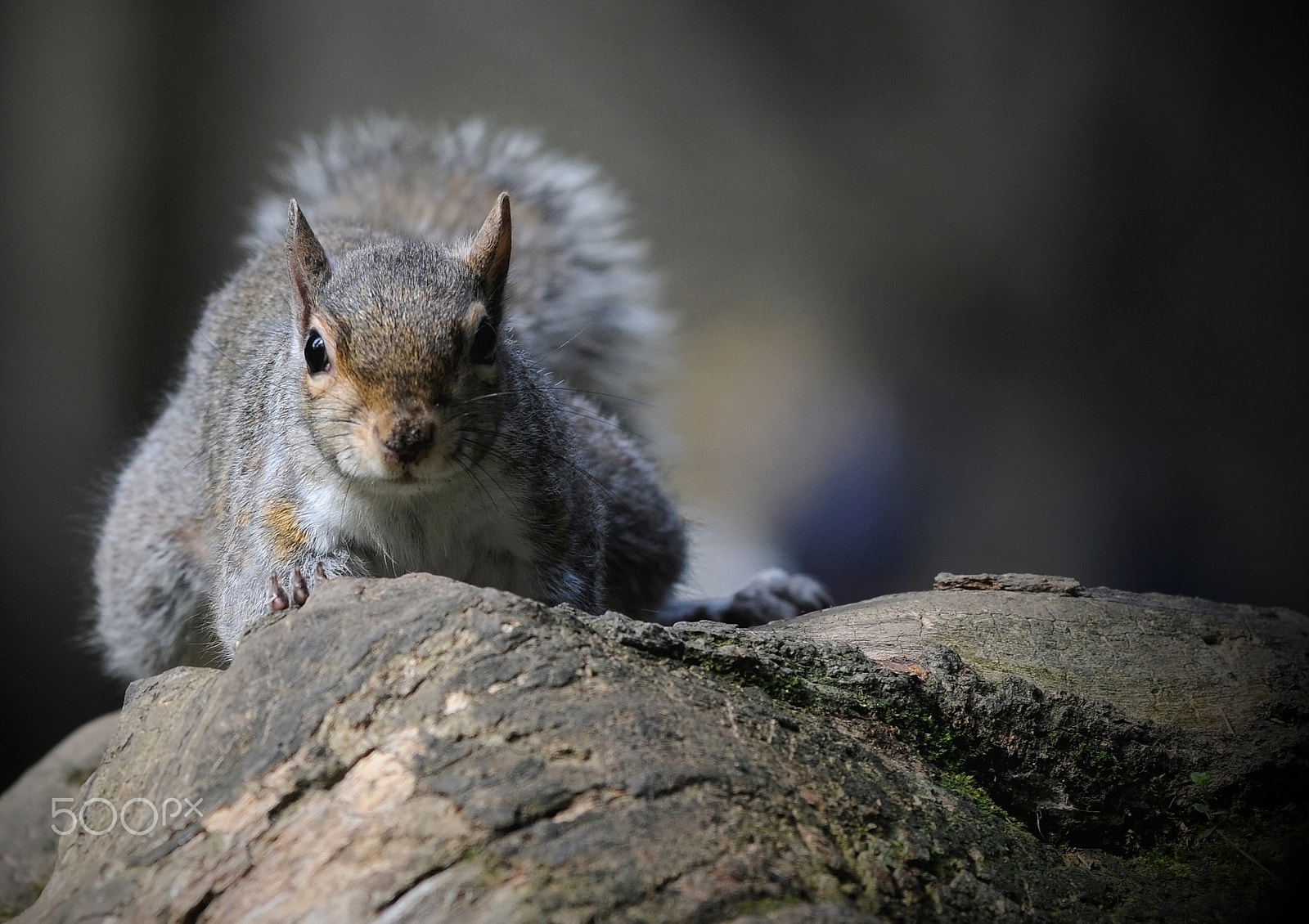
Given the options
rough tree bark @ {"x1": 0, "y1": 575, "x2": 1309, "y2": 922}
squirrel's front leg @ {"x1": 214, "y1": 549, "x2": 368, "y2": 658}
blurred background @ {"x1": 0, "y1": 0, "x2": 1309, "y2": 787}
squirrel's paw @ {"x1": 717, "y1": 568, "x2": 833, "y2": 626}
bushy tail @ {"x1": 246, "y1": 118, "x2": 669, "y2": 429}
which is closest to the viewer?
rough tree bark @ {"x1": 0, "y1": 575, "x2": 1309, "y2": 922}

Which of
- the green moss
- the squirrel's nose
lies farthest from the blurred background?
the green moss

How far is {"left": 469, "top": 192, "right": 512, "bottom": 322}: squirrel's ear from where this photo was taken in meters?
1.57

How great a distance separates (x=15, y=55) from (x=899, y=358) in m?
2.93

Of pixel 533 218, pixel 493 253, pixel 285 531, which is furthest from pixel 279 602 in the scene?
pixel 533 218

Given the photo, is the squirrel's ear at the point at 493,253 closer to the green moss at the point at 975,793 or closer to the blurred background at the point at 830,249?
the green moss at the point at 975,793

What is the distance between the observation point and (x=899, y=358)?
159 inches

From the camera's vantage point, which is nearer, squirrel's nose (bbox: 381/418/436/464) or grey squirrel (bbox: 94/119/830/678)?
squirrel's nose (bbox: 381/418/436/464)

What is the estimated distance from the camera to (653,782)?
36.9 inches

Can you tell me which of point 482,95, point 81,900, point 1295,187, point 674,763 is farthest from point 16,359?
point 1295,187

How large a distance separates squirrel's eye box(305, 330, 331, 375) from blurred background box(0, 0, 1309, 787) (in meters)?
1.58

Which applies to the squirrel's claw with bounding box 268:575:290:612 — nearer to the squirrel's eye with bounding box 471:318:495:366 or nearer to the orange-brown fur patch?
the orange-brown fur patch

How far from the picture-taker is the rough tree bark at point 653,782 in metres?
0.88

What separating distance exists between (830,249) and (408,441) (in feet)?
10.0

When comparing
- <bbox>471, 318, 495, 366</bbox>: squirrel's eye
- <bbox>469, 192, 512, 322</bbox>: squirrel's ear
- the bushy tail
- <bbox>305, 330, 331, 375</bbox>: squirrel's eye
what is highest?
the bushy tail
